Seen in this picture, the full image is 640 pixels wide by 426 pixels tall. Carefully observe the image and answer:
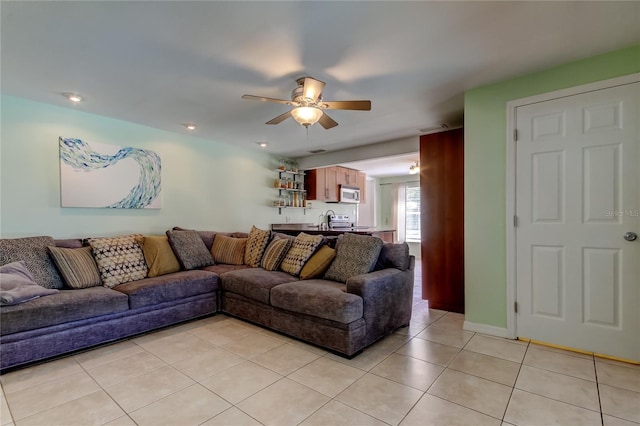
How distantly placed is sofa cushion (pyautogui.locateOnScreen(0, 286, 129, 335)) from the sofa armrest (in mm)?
2126

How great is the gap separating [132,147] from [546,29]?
4.38 meters

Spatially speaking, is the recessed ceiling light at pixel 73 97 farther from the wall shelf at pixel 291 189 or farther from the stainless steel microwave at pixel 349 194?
the stainless steel microwave at pixel 349 194

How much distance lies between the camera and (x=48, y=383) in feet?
6.73

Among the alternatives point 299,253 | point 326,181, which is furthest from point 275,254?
point 326,181

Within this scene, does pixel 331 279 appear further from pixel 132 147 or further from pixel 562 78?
pixel 132 147

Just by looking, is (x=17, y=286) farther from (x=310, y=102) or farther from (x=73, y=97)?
(x=310, y=102)

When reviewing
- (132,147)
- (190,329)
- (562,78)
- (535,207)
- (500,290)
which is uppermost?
(562,78)

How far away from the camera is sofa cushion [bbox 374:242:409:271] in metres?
3.11

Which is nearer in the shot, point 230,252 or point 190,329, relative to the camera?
point 190,329

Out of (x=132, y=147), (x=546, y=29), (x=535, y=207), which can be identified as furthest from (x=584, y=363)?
(x=132, y=147)

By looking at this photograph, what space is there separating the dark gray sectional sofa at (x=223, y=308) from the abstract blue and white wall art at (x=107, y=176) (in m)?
0.63

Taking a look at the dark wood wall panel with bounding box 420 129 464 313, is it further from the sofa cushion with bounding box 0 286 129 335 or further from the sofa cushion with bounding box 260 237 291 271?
the sofa cushion with bounding box 0 286 129 335

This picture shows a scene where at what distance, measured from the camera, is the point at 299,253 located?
343 cm

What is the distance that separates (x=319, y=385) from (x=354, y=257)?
1.30 meters
